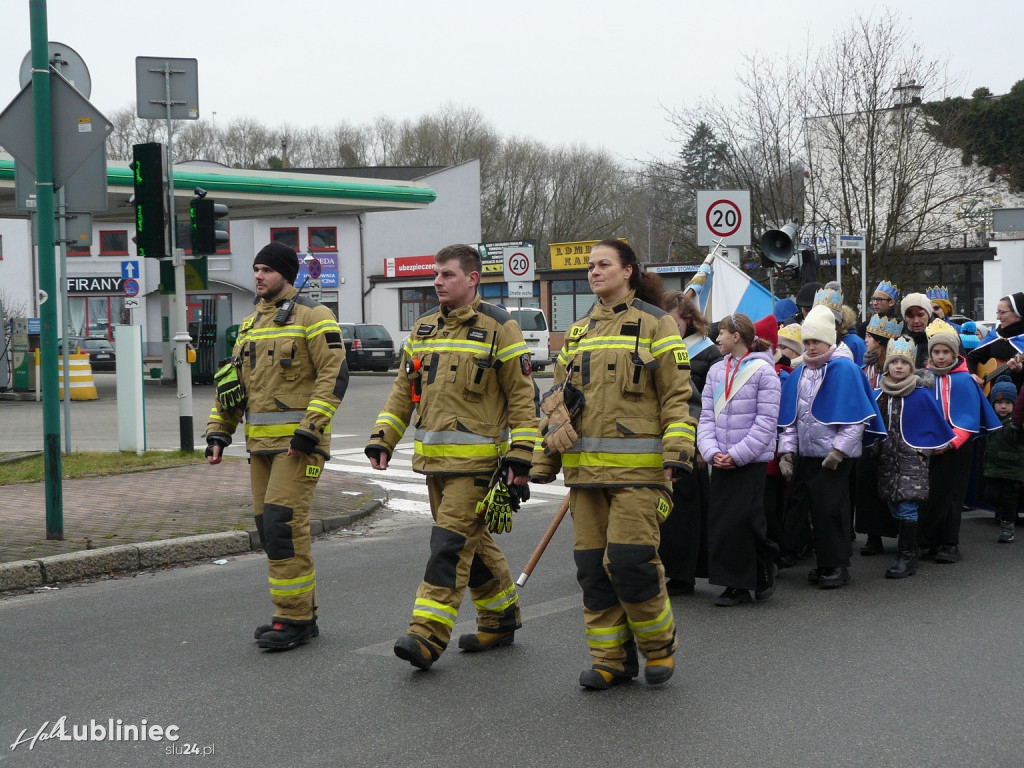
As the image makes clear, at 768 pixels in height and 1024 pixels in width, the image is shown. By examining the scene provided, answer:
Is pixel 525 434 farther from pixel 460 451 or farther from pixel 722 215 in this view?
pixel 722 215

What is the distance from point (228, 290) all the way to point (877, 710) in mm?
51318

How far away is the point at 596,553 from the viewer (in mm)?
5301

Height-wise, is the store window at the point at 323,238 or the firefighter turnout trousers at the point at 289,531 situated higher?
the store window at the point at 323,238

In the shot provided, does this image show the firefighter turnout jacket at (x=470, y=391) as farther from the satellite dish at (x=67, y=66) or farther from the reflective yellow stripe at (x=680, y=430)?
the satellite dish at (x=67, y=66)

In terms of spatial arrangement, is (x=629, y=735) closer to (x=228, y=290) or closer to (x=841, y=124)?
(x=841, y=124)

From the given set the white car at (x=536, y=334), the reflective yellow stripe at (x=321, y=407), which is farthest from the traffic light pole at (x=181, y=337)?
the white car at (x=536, y=334)

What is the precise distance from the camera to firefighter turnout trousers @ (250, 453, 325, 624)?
596 cm

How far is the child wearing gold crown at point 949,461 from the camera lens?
8.58 meters

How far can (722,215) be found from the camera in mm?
13453

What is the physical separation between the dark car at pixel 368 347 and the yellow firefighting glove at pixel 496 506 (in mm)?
33794

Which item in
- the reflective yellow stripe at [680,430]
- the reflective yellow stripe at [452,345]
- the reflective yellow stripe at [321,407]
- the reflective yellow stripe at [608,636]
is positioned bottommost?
the reflective yellow stripe at [608,636]

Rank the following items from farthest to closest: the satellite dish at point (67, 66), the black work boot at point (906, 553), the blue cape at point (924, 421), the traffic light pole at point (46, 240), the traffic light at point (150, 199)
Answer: the traffic light at point (150, 199), the satellite dish at point (67, 66), the traffic light pole at point (46, 240), the blue cape at point (924, 421), the black work boot at point (906, 553)

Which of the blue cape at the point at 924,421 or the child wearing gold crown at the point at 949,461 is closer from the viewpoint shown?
the blue cape at the point at 924,421

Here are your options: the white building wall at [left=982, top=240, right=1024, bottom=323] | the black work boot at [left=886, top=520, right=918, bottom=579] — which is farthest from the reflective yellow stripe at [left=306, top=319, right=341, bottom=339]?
the white building wall at [left=982, top=240, right=1024, bottom=323]
